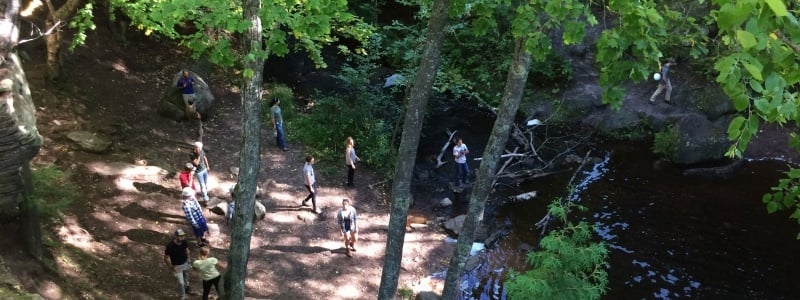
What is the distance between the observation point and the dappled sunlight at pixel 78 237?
10.6 meters

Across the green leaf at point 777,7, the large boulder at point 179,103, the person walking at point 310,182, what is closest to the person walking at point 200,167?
the person walking at point 310,182

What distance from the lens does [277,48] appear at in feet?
25.7

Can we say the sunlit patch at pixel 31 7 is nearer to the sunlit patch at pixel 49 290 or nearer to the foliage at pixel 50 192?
the foliage at pixel 50 192

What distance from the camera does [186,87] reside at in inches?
689

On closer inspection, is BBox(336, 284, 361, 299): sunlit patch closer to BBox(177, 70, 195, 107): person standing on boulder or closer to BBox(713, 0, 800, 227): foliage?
BBox(177, 70, 195, 107): person standing on boulder

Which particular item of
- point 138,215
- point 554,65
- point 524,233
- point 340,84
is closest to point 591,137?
point 554,65

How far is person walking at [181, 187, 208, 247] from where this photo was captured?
457 inches

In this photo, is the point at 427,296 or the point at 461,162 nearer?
the point at 427,296

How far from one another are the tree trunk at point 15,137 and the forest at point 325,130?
4cm

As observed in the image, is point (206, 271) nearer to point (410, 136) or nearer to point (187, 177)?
point (187, 177)

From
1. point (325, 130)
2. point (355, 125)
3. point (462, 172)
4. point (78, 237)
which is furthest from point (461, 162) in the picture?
point (78, 237)

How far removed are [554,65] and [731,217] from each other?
10410 millimetres

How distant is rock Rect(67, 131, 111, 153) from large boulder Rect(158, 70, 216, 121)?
3.47 m

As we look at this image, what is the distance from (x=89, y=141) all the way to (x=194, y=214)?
15.0 feet
